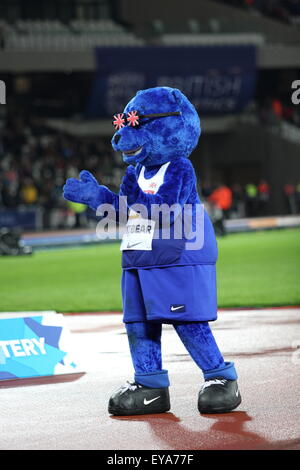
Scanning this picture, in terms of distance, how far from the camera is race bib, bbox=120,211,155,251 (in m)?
6.05

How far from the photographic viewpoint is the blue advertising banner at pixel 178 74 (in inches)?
1673

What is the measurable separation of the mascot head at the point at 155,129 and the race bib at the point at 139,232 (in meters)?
0.42

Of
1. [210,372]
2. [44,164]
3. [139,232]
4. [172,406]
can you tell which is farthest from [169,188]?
[44,164]

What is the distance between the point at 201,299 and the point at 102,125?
39859 mm

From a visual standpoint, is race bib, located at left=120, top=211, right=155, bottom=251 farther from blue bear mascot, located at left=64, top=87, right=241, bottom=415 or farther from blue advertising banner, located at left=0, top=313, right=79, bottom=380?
blue advertising banner, located at left=0, top=313, right=79, bottom=380

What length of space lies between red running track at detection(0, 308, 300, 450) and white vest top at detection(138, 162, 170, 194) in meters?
1.38

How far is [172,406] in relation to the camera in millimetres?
6289

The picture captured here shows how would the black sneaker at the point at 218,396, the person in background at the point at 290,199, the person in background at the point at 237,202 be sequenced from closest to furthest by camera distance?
the black sneaker at the point at 218,396, the person in background at the point at 237,202, the person in background at the point at 290,199

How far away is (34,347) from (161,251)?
174cm

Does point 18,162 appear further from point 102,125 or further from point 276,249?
point 276,249

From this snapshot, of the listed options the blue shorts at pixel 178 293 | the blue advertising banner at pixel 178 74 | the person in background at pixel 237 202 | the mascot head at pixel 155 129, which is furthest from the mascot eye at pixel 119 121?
the person in background at pixel 237 202

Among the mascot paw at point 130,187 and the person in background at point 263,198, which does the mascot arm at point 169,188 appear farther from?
the person in background at point 263,198

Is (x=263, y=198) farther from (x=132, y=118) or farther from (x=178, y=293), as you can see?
(x=178, y=293)

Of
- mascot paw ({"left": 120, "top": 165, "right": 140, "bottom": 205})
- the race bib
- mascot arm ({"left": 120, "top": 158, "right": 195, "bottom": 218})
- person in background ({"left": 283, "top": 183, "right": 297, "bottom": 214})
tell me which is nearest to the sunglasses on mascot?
mascot arm ({"left": 120, "top": 158, "right": 195, "bottom": 218})
